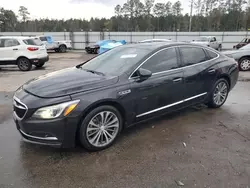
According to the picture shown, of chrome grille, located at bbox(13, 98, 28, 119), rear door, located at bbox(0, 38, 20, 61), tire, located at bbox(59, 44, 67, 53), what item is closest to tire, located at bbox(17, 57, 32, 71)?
rear door, located at bbox(0, 38, 20, 61)

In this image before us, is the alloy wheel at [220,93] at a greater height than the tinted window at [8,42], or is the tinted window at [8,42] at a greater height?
the tinted window at [8,42]

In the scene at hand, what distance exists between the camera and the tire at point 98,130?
3.01 metres

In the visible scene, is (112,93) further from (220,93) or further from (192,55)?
(220,93)

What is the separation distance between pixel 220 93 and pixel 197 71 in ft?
3.58

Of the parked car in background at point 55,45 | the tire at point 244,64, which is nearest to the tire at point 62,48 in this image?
the parked car in background at point 55,45

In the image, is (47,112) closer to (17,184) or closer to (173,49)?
(17,184)

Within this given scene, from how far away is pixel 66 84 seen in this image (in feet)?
10.3

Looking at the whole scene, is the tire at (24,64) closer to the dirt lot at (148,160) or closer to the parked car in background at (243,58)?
the dirt lot at (148,160)

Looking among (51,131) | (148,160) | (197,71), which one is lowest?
(148,160)

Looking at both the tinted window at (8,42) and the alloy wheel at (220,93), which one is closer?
the alloy wheel at (220,93)

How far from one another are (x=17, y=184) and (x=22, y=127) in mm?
736

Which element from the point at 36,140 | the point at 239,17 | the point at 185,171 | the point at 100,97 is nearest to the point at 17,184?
the point at 36,140

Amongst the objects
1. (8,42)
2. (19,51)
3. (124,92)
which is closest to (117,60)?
(124,92)

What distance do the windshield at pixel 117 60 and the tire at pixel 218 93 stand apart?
1916mm
